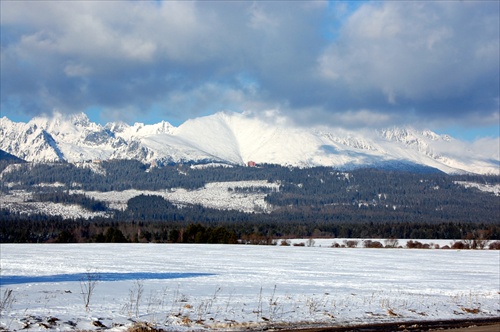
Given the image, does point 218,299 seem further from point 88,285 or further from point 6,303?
point 6,303

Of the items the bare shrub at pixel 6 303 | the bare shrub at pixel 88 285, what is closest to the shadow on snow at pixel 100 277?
the bare shrub at pixel 88 285

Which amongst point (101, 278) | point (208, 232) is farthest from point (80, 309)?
point (208, 232)

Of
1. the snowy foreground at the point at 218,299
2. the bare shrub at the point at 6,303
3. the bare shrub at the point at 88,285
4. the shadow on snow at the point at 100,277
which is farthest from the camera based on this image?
the shadow on snow at the point at 100,277

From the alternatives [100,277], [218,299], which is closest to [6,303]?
[218,299]

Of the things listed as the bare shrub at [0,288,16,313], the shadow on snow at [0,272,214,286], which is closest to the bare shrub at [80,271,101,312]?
the shadow on snow at [0,272,214,286]

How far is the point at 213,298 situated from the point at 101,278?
1316cm

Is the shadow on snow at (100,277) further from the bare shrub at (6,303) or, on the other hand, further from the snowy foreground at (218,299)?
the bare shrub at (6,303)

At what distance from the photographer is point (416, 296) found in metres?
40.1

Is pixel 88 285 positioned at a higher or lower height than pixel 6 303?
higher

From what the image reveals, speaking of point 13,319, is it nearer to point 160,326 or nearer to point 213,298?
point 160,326

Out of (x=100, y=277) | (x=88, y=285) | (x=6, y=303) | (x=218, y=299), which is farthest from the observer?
(x=100, y=277)

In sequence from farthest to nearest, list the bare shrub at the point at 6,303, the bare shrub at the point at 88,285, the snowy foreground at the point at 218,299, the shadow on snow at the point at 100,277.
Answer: the shadow on snow at the point at 100,277 < the bare shrub at the point at 88,285 < the snowy foreground at the point at 218,299 < the bare shrub at the point at 6,303

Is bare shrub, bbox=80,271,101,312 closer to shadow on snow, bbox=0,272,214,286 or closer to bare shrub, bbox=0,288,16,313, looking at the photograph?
shadow on snow, bbox=0,272,214,286

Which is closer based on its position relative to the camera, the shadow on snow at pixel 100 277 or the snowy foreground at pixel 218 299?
the snowy foreground at pixel 218 299
